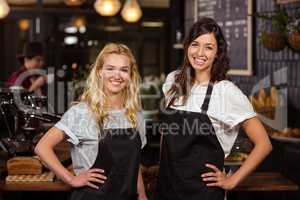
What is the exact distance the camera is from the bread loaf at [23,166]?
2.67m

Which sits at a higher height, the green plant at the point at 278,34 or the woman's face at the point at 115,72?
the green plant at the point at 278,34

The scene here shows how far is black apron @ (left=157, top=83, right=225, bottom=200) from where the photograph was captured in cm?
232

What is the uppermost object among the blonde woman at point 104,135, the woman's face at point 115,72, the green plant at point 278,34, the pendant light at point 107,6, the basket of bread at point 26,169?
the pendant light at point 107,6

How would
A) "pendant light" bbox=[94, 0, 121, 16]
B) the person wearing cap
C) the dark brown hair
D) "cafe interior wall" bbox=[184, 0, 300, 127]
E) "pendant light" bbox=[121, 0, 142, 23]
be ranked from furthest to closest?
"pendant light" bbox=[121, 0, 142, 23] < "pendant light" bbox=[94, 0, 121, 16] < the person wearing cap < "cafe interior wall" bbox=[184, 0, 300, 127] < the dark brown hair

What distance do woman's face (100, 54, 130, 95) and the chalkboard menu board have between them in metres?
2.68

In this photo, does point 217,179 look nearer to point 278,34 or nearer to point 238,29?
point 278,34

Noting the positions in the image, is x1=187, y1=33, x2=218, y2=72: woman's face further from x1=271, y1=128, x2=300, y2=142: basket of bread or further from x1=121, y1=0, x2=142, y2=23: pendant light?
x1=121, y1=0, x2=142, y2=23: pendant light

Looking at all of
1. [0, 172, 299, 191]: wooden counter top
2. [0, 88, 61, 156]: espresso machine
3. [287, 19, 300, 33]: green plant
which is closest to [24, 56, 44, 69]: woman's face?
[0, 88, 61, 156]: espresso machine

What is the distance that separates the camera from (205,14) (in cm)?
581

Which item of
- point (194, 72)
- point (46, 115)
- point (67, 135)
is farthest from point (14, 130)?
point (194, 72)

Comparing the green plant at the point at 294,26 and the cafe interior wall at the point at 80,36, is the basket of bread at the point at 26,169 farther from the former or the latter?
the cafe interior wall at the point at 80,36

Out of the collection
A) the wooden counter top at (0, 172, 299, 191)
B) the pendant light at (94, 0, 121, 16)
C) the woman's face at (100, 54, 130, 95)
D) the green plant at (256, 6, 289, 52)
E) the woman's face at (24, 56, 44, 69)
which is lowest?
the wooden counter top at (0, 172, 299, 191)

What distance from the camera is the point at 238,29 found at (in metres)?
5.07

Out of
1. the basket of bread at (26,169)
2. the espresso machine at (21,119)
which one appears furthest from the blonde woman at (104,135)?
the espresso machine at (21,119)
